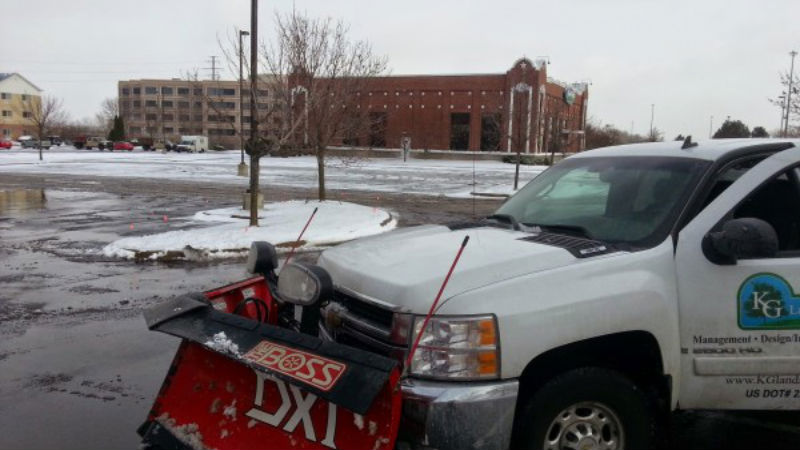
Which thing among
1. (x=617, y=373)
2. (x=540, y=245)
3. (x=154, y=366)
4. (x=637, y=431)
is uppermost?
(x=540, y=245)

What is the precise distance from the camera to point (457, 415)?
8.77 feet

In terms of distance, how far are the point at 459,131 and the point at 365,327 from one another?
230 ft

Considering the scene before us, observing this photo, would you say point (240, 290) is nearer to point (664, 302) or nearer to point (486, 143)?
point (664, 302)

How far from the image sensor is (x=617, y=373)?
123 inches

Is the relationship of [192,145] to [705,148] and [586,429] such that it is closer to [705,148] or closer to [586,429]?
[705,148]

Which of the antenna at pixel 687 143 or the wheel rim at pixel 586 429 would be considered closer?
the wheel rim at pixel 586 429

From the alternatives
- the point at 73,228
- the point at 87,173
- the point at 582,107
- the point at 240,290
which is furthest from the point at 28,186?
the point at 582,107

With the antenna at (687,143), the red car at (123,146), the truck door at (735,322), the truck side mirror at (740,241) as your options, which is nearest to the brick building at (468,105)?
the red car at (123,146)

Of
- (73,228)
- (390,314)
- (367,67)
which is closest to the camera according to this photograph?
(390,314)

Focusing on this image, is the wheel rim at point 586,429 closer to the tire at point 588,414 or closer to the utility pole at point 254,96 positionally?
the tire at point 588,414

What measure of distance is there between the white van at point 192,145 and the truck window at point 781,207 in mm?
81881

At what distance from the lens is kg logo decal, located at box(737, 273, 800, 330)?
10.7 ft

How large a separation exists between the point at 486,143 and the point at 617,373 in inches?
2699

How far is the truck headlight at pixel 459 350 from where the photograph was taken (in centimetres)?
278
